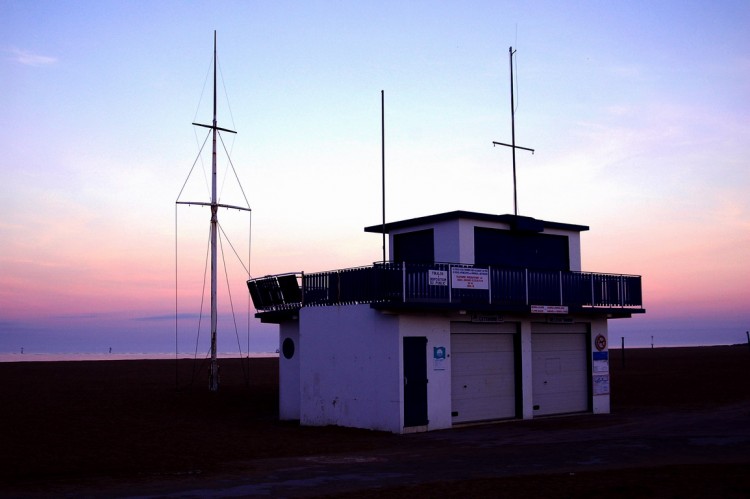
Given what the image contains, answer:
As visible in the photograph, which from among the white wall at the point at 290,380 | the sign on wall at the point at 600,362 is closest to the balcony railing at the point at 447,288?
the white wall at the point at 290,380

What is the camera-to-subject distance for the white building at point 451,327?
76.6ft

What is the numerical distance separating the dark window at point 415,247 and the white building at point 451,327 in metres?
0.06

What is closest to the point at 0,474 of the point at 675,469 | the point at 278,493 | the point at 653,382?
the point at 278,493

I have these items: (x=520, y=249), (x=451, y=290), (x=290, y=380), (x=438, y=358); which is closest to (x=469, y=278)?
(x=451, y=290)

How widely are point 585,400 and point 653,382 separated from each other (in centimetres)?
1636

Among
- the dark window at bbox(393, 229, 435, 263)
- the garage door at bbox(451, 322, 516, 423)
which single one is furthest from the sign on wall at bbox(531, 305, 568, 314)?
the dark window at bbox(393, 229, 435, 263)

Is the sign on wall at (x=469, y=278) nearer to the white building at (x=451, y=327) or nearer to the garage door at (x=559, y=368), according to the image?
the white building at (x=451, y=327)

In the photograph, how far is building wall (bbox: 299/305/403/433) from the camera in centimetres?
2314

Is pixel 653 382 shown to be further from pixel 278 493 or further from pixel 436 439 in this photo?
pixel 278 493

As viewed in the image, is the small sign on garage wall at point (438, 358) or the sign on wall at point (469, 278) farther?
the sign on wall at point (469, 278)

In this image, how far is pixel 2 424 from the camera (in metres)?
25.5

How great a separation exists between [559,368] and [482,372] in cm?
381

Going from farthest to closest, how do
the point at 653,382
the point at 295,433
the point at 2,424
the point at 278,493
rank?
the point at 653,382 → the point at 2,424 → the point at 295,433 → the point at 278,493

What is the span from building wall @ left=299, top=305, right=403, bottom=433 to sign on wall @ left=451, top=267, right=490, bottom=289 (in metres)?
2.39
